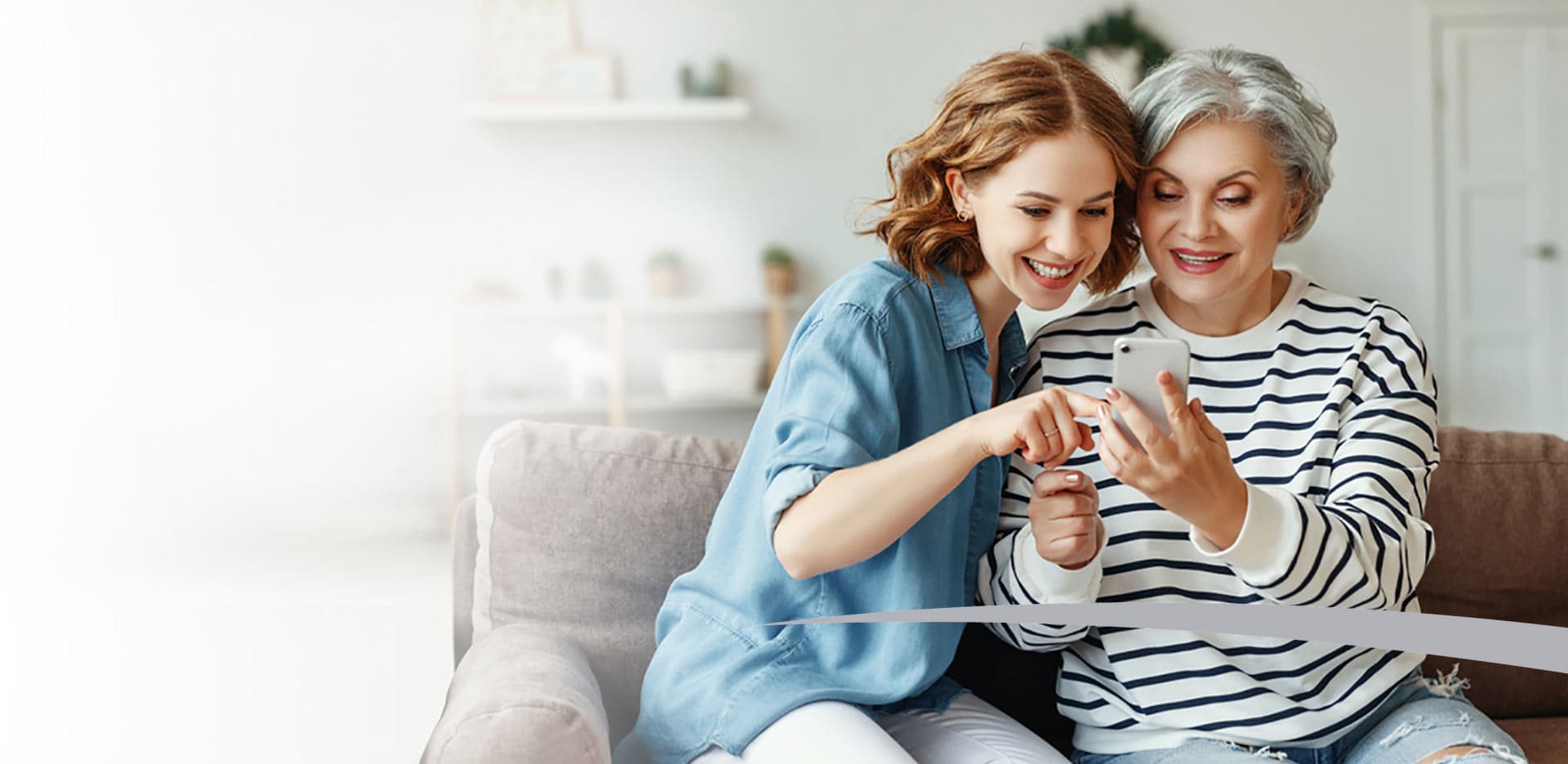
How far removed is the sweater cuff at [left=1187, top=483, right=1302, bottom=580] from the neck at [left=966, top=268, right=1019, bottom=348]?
29 centimetres

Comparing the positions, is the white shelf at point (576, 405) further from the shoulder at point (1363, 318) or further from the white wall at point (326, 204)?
the shoulder at point (1363, 318)

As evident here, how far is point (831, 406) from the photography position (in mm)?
A: 1057

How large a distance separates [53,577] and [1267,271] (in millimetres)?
4782

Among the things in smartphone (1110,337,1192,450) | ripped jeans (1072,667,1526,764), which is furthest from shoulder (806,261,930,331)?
ripped jeans (1072,667,1526,764)

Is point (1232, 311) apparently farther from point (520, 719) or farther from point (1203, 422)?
point (520, 719)

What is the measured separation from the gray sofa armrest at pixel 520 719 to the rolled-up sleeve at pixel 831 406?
0.78ft

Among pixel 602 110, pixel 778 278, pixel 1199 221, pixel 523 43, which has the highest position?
pixel 523 43

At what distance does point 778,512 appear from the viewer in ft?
3.42

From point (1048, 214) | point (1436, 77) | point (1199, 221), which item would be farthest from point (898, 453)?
point (1436, 77)

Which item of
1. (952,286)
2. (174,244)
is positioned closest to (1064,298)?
(952,286)

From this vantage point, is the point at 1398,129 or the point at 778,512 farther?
the point at 1398,129

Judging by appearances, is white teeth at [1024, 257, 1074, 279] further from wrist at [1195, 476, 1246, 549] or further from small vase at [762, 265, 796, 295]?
small vase at [762, 265, 796, 295]

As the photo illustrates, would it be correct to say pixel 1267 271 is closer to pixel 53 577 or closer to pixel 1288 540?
pixel 1288 540

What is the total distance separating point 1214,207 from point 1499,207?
5036 mm
